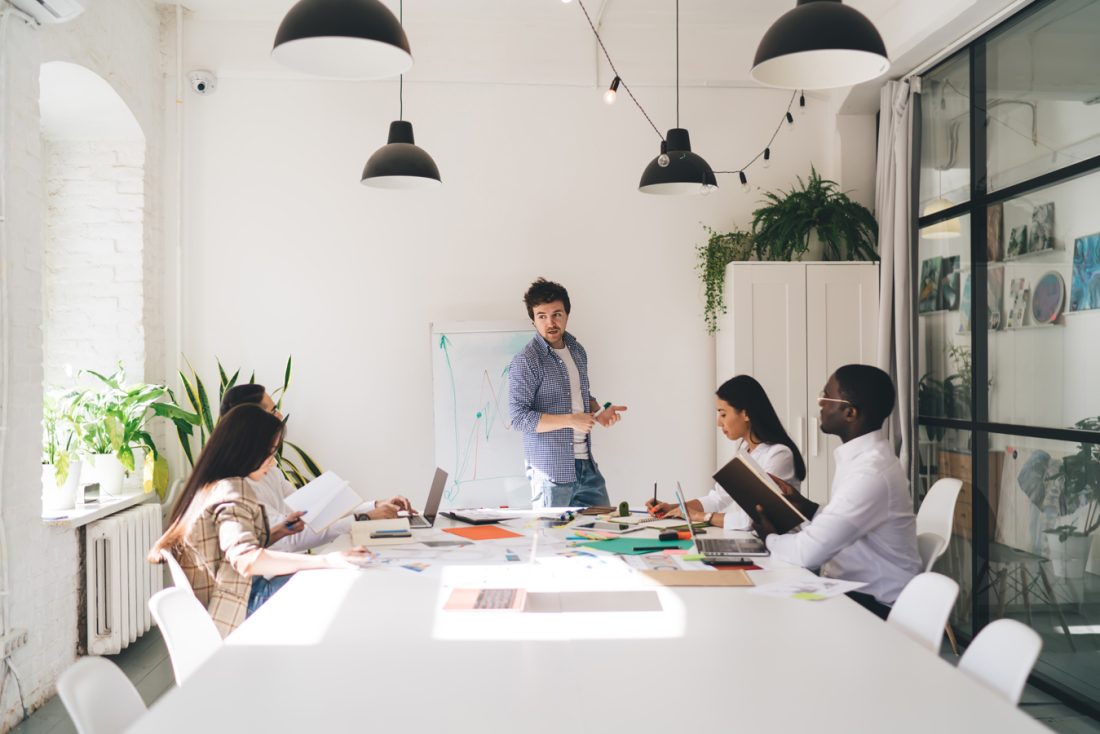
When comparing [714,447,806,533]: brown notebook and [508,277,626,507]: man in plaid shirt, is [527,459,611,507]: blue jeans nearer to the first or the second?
[508,277,626,507]: man in plaid shirt

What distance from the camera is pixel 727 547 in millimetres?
3182

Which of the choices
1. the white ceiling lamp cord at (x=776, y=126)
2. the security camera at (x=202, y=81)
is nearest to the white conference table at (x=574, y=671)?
the white ceiling lamp cord at (x=776, y=126)

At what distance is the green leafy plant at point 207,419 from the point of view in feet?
16.2

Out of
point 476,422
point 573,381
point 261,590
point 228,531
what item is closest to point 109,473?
point 476,422

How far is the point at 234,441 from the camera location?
2.88 meters

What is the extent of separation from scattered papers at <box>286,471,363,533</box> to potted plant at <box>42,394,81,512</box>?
1370mm

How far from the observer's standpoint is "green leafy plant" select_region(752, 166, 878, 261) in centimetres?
520

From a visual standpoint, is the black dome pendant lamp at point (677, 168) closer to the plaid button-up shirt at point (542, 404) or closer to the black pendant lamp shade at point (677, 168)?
the black pendant lamp shade at point (677, 168)

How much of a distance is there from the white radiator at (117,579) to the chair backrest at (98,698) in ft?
9.13

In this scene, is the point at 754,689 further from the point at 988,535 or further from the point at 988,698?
the point at 988,535

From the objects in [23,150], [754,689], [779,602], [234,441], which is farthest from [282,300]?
[754,689]

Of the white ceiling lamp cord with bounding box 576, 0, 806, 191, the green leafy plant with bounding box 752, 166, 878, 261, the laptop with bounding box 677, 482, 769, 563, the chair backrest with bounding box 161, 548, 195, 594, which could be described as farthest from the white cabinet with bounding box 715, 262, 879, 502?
the chair backrest with bounding box 161, 548, 195, 594

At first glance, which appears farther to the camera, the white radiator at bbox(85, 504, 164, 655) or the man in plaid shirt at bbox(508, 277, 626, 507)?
the man in plaid shirt at bbox(508, 277, 626, 507)

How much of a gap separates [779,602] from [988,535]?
2.48m
